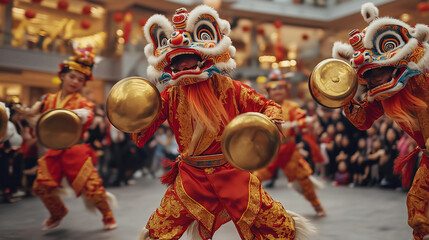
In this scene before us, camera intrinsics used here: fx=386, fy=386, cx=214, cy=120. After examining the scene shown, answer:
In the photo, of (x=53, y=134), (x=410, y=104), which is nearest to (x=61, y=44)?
(x=53, y=134)

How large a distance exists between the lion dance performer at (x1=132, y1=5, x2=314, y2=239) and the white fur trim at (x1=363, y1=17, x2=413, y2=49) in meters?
0.70

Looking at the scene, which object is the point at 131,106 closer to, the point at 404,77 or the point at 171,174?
the point at 171,174

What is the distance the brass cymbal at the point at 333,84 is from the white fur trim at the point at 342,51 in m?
0.27

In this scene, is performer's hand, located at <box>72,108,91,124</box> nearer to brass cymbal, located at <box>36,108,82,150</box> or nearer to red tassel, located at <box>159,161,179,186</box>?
brass cymbal, located at <box>36,108,82,150</box>

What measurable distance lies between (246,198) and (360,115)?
959mm

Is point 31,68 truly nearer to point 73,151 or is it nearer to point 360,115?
point 73,151

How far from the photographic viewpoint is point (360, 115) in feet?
7.98

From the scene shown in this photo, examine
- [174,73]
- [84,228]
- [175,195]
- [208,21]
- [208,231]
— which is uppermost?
[208,21]

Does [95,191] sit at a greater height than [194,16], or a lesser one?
lesser

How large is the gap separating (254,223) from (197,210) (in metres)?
0.31

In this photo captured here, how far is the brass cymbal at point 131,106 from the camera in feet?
6.64

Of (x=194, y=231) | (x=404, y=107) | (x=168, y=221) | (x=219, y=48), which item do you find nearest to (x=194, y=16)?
(x=219, y=48)

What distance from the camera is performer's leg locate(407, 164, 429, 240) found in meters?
2.21

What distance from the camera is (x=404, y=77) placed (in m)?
2.22
